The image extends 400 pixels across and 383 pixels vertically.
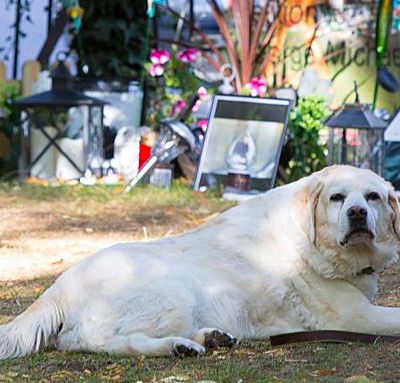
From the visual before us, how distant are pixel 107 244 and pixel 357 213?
12.1 feet

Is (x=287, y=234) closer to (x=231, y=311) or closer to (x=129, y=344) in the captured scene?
(x=231, y=311)

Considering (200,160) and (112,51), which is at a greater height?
(112,51)

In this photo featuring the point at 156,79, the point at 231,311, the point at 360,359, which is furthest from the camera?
the point at 156,79

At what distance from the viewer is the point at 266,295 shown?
5.26 meters

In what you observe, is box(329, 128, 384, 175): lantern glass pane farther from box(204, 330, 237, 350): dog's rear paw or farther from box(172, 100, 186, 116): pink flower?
box(204, 330, 237, 350): dog's rear paw

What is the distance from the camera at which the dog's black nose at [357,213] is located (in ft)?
16.6

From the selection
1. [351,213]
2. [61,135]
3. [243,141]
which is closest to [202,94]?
[243,141]

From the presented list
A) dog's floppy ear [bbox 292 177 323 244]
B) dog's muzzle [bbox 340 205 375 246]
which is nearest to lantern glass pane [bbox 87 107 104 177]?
dog's floppy ear [bbox 292 177 323 244]

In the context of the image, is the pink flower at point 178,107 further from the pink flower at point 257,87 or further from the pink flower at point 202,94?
the pink flower at point 257,87

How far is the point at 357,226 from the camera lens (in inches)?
200

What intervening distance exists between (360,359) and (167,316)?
79 cm

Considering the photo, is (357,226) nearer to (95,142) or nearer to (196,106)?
(95,142)

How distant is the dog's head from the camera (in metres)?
5.10

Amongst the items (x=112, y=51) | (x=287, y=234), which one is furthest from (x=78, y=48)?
(x=287, y=234)
